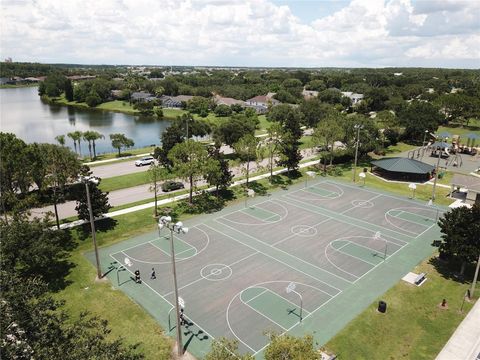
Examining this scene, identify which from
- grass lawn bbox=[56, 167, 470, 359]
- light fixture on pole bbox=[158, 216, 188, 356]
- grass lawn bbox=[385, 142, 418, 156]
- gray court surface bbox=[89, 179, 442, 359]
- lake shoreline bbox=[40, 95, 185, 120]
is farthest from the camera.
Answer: lake shoreline bbox=[40, 95, 185, 120]

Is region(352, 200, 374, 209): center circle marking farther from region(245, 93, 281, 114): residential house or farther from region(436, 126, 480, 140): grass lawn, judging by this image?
region(245, 93, 281, 114): residential house

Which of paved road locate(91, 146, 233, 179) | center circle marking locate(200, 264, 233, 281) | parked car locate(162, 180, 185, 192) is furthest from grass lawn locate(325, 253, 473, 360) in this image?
paved road locate(91, 146, 233, 179)

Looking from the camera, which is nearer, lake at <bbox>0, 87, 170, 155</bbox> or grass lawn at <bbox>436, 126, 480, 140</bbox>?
lake at <bbox>0, 87, 170, 155</bbox>

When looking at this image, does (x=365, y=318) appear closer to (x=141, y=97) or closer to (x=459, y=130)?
(x=459, y=130)

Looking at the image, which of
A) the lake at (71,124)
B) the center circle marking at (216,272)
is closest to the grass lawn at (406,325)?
the center circle marking at (216,272)

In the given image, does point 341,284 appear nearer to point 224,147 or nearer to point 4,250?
point 4,250

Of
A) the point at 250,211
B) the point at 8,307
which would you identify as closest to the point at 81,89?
the point at 250,211
